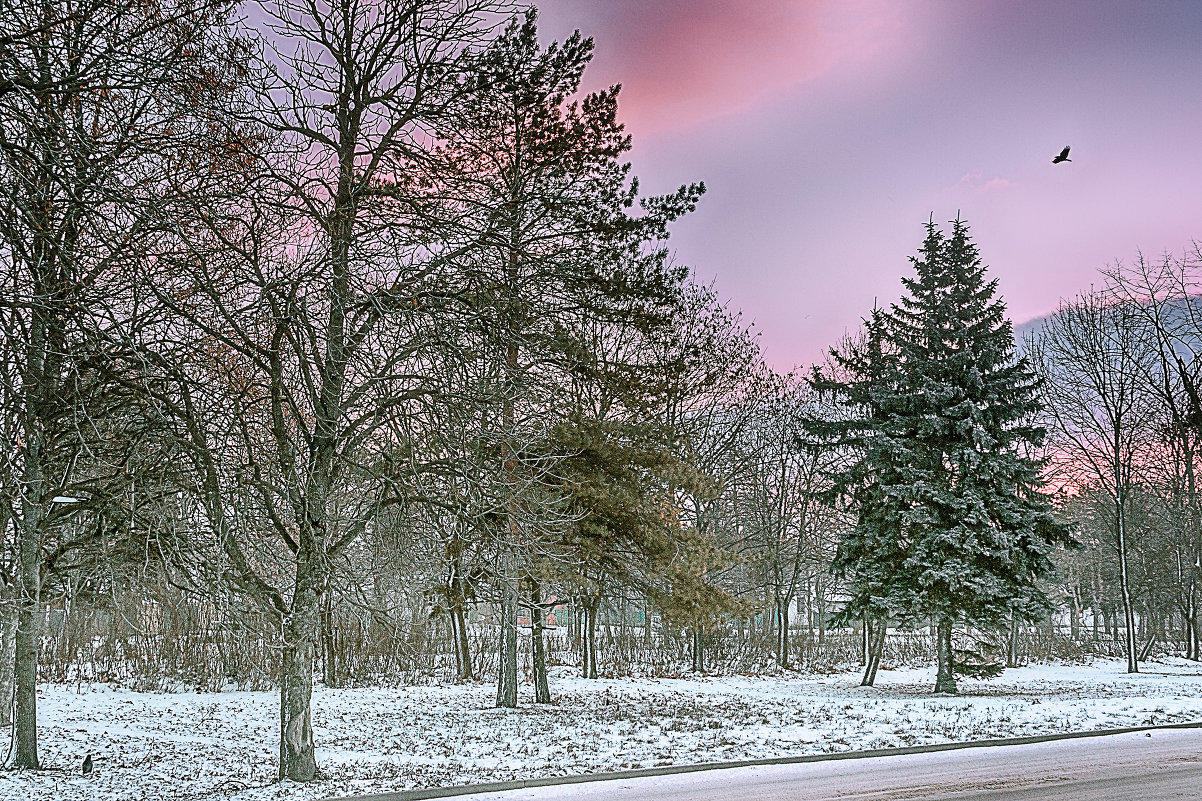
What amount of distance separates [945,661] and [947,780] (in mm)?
12851

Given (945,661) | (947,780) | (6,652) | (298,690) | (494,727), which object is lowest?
(945,661)

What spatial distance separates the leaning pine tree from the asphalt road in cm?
896

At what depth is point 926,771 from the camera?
30.6 ft

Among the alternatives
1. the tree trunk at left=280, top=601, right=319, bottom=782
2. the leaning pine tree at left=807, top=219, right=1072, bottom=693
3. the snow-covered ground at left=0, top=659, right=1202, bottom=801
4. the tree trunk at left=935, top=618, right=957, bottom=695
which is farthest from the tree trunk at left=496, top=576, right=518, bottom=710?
the tree trunk at left=935, top=618, right=957, bottom=695

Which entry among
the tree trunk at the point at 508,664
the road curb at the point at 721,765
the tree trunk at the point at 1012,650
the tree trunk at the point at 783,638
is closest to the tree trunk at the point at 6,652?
the road curb at the point at 721,765

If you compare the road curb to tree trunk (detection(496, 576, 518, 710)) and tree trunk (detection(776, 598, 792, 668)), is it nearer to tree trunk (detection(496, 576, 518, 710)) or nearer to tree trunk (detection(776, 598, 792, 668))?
tree trunk (detection(496, 576, 518, 710))

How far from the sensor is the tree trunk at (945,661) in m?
19.9

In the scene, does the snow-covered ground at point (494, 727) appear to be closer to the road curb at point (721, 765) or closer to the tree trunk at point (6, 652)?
the road curb at point (721, 765)

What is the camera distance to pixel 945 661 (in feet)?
66.8

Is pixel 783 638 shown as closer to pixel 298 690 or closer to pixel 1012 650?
pixel 1012 650

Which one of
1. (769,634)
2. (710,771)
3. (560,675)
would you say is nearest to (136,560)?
(710,771)

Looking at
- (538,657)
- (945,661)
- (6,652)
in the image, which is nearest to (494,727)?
(538,657)

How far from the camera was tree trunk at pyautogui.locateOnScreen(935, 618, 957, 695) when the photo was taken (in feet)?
65.3

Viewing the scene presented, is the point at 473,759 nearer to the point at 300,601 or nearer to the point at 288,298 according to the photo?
the point at 300,601
